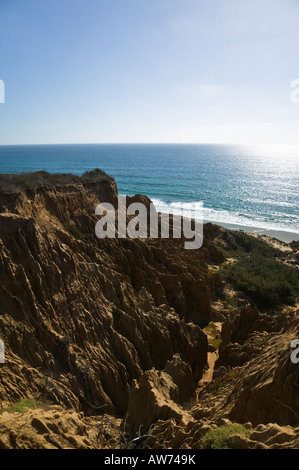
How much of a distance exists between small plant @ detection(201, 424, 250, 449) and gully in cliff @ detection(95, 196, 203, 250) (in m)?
17.5

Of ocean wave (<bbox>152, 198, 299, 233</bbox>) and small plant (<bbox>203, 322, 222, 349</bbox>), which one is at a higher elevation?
ocean wave (<bbox>152, 198, 299, 233</bbox>)

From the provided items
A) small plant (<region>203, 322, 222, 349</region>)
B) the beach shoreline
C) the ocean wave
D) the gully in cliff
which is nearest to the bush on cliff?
the gully in cliff

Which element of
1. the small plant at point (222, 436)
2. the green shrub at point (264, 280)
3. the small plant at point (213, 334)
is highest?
the small plant at point (222, 436)

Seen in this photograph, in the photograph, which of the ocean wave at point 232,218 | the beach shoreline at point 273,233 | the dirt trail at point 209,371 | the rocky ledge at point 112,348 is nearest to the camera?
the rocky ledge at point 112,348

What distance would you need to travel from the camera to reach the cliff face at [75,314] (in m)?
13.0

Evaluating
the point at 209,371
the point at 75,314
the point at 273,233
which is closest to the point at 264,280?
the point at 209,371

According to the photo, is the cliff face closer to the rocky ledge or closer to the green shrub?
the rocky ledge

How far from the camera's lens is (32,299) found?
14.4 meters

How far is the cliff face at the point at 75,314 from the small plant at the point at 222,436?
6188mm

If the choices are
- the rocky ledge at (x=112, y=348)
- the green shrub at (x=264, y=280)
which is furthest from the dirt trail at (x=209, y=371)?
the green shrub at (x=264, y=280)

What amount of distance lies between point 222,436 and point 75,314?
940cm

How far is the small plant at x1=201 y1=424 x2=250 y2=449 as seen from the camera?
8008 mm

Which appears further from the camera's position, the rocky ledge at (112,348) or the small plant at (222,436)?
the rocky ledge at (112,348)

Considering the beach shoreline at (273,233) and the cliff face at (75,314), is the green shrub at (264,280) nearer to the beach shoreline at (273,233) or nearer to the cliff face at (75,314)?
the cliff face at (75,314)
